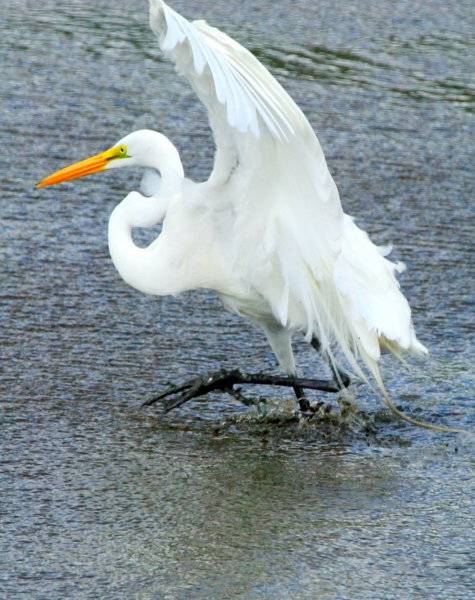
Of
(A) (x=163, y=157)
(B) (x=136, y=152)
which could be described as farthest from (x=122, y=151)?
(A) (x=163, y=157)

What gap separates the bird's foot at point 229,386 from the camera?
5719 millimetres

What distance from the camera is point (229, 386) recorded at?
5.79 metres

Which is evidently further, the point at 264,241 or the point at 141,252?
the point at 141,252

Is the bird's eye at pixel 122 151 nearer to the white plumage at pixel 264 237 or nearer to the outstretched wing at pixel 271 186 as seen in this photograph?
the white plumage at pixel 264 237

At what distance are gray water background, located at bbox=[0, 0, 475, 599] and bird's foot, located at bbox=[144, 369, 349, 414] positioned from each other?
89 millimetres

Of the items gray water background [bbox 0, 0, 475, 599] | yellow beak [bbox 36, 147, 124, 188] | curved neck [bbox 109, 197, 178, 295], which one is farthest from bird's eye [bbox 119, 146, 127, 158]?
gray water background [bbox 0, 0, 475, 599]

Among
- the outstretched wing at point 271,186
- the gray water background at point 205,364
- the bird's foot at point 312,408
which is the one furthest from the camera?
the bird's foot at point 312,408

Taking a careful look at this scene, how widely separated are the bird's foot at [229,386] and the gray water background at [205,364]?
0.29 feet

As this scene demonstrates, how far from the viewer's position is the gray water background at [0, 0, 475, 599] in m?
4.47

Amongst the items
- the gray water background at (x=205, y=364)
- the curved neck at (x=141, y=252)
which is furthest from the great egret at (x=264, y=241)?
the gray water background at (x=205, y=364)

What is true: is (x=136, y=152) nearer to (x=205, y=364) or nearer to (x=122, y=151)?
Answer: (x=122, y=151)

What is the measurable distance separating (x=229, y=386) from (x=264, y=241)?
619mm

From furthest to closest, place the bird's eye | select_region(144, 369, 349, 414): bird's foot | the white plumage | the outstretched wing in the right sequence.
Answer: the bird's eye → select_region(144, 369, 349, 414): bird's foot → the white plumage → the outstretched wing

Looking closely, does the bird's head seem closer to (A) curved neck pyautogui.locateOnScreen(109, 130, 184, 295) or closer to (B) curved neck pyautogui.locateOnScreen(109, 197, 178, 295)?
(A) curved neck pyautogui.locateOnScreen(109, 130, 184, 295)
